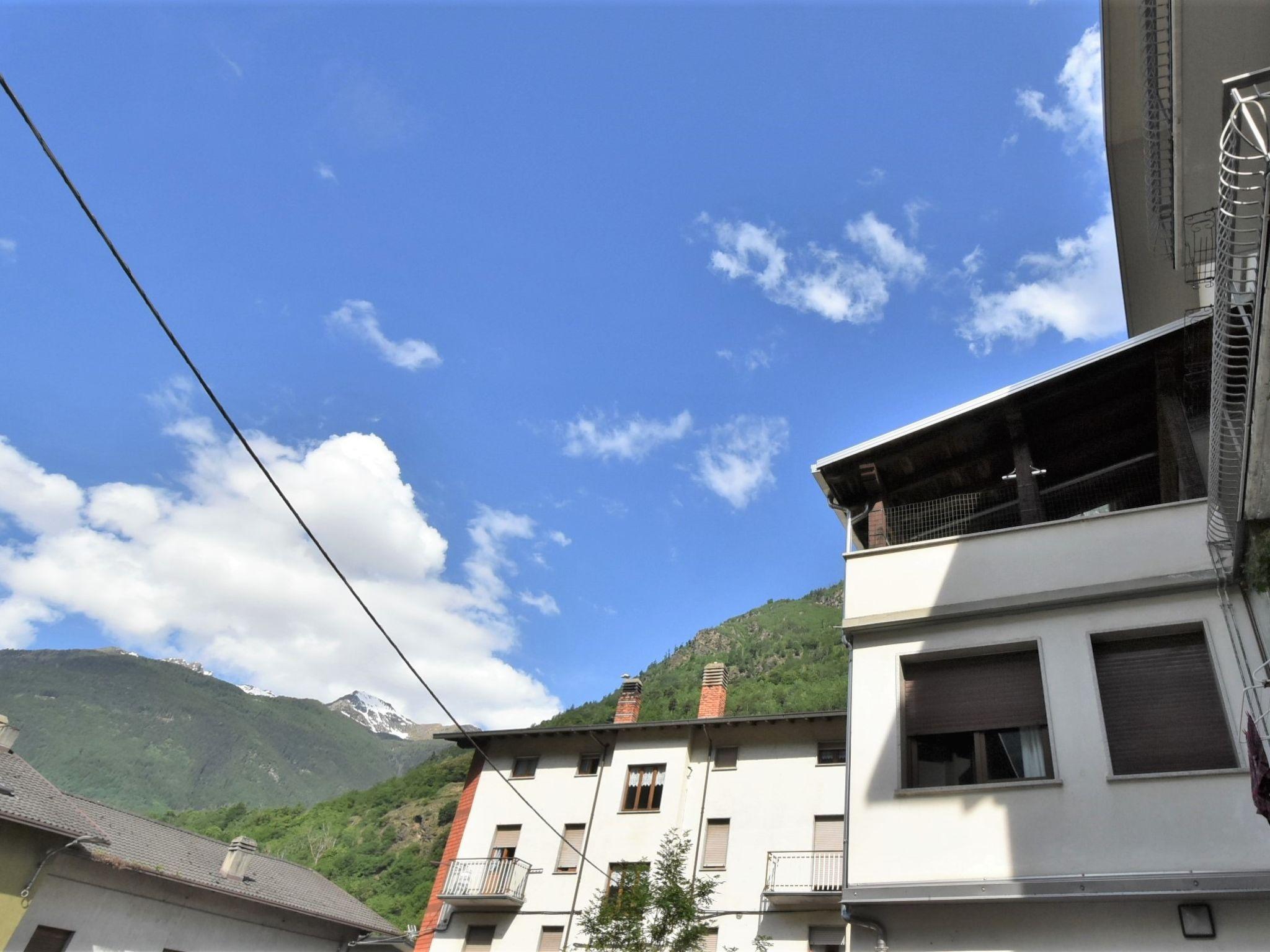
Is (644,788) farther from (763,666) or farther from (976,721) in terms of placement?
(763,666)

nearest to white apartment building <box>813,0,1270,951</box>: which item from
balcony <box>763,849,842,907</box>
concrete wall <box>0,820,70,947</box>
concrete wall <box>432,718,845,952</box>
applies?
balcony <box>763,849,842,907</box>

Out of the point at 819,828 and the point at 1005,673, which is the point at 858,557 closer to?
the point at 1005,673

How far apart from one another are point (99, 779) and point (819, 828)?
443 ft

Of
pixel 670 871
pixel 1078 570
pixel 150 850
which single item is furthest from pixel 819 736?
pixel 150 850

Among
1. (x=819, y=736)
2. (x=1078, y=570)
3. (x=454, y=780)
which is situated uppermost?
(x=454, y=780)

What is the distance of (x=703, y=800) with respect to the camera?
82.9ft

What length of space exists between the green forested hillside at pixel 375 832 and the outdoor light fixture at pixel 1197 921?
5048 cm

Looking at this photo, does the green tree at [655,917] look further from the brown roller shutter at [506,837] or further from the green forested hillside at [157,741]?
the green forested hillside at [157,741]

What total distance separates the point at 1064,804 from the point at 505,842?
73.2 feet

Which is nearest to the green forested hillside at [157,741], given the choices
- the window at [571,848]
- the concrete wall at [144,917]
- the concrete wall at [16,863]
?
the concrete wall at [144,917]

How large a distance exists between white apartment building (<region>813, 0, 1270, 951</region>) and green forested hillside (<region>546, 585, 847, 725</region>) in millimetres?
4288

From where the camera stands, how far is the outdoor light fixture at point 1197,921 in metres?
7.11

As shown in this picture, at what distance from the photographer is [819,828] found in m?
23.3

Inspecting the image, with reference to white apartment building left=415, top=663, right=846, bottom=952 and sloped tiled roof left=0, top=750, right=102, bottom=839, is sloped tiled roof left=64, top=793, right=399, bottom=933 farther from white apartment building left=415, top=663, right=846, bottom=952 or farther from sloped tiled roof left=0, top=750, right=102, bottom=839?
A: white apartment building left=415, top=663, right=846, bottom=952
